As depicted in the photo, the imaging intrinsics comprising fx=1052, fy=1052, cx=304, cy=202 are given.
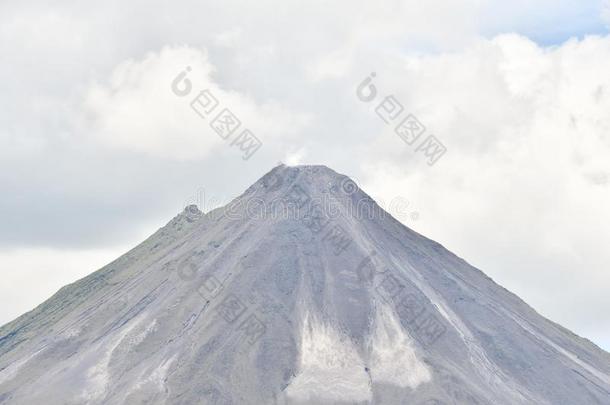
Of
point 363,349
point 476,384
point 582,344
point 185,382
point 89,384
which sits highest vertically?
point 89,384

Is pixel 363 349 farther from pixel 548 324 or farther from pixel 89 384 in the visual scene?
pixel 548 324

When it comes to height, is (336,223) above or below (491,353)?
above

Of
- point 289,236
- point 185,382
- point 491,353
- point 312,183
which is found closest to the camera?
point 185,382

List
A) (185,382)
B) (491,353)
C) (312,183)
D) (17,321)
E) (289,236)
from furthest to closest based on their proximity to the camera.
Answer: (17,321)
(312,183)
(289,236)
(491,353)
(185,382)

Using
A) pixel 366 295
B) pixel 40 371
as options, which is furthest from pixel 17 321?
pixel 366 295

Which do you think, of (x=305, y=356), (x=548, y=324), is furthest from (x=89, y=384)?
(x=548, y=324)

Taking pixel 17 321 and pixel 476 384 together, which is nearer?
pixel 476 384
